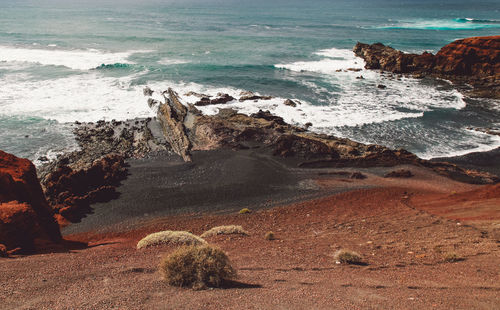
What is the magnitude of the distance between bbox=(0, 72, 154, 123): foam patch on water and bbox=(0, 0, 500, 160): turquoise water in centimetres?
9

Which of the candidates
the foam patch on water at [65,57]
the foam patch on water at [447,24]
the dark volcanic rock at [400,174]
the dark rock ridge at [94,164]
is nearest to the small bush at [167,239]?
the dark rock ridge at [94,164]

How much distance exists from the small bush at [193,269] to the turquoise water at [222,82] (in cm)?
1791

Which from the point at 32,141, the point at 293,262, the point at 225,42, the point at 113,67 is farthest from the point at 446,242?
the point at 225,42

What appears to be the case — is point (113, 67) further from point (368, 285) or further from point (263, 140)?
point (368, 285)

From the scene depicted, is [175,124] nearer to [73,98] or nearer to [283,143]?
[283,143]

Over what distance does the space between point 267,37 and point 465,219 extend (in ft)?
205

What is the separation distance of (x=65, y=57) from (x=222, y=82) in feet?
85.7

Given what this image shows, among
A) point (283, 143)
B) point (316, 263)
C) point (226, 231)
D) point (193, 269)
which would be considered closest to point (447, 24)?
point (283, 143)

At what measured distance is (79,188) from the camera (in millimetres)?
15586

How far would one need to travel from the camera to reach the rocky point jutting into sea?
10.1 m

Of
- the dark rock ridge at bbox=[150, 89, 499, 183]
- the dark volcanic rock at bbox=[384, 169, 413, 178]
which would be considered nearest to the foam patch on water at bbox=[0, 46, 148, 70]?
the dark rock ridge at bbox=[150, 89, 499, 183]

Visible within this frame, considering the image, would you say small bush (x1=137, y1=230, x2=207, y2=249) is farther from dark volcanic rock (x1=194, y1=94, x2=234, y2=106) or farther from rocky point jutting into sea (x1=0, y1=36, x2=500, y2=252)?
dark volcanic rock (x1=194, y1=94, x2=234, y2=106)

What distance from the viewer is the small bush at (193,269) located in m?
6.59

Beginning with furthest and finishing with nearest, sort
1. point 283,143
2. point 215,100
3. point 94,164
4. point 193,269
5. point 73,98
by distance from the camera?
point 73,98, point 215,100, point 283,143, point 94,164, point 193,269
